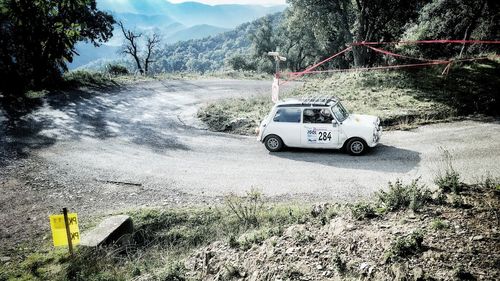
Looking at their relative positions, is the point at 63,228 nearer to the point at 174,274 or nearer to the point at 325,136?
the point at 174,274

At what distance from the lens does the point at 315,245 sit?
19.7 feet

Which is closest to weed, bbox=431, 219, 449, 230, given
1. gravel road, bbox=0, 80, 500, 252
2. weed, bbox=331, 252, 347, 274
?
weed, bbox=331, 252, 347, 274

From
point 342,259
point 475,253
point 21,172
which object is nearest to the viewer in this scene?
point 475,253

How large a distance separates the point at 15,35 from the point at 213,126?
66.6ft

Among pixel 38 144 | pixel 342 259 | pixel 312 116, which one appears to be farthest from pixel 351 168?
pixel 38 144

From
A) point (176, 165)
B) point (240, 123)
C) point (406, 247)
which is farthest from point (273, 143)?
point (406, 247)

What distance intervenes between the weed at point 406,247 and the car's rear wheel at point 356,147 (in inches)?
265

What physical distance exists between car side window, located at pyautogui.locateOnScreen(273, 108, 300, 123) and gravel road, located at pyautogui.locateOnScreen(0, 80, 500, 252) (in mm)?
1188

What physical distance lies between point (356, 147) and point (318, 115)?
1.64m

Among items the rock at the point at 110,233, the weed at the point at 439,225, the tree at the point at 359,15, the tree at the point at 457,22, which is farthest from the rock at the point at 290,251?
the tree at the point at 359,15

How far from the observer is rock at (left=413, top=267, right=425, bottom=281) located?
4.63m

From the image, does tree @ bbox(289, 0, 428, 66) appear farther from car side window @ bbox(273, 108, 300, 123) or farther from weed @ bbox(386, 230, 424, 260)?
weed @ bbox(386, 230, 424, 260)

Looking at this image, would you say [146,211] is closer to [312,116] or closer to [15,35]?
[312,116]

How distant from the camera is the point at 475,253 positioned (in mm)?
4922
